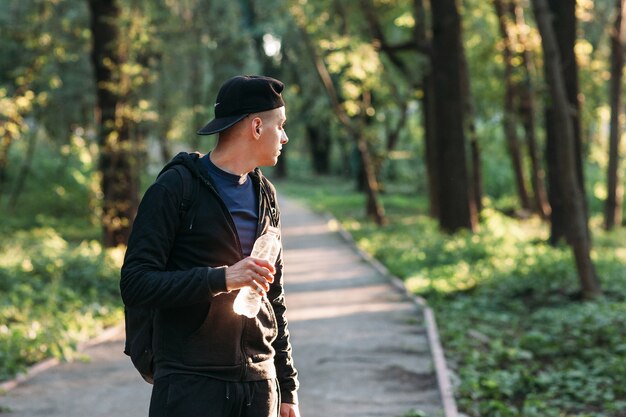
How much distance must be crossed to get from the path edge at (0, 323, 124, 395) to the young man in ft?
19.2

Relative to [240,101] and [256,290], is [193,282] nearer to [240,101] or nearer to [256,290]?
[256,290]

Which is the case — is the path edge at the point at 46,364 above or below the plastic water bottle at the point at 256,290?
below

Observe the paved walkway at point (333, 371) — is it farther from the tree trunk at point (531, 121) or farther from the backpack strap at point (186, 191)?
the tree trunk at point (531, 121)

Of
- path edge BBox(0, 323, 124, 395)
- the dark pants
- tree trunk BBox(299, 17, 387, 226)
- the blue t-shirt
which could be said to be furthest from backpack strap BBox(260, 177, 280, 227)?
tree trunk BBox(299, 17, 387, 226)

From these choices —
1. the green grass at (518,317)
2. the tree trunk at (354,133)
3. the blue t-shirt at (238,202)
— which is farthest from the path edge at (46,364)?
the tree trunk at (354,133)

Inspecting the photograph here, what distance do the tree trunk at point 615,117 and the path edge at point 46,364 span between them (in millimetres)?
14981

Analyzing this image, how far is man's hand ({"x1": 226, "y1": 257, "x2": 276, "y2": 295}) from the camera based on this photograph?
354 centimetres

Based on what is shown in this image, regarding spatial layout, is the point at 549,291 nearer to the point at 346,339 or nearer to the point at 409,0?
the point at 346,339

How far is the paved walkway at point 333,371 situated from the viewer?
872 cm

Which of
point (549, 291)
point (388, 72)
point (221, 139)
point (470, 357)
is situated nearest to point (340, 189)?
point (388, 72)

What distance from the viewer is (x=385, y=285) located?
57.2ft

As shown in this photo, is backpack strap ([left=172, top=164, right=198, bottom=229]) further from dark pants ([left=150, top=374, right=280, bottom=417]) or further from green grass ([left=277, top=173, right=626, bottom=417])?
green grass ([left=277, top=173, right=626, bottom=417])

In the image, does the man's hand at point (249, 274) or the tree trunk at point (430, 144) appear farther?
the tree trunk at point (430, 144)

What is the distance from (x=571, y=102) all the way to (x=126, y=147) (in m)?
8.05
